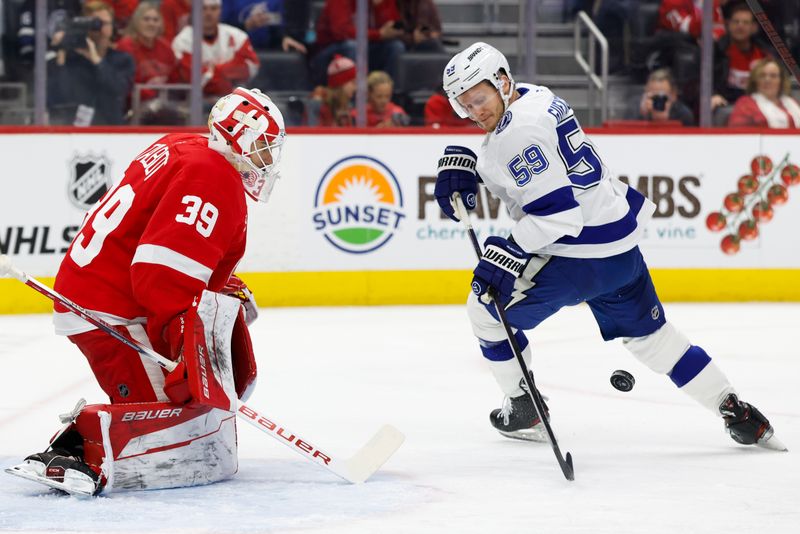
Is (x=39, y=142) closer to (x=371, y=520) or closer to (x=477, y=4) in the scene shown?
(x=477, y=4)

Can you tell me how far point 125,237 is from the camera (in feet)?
10.1

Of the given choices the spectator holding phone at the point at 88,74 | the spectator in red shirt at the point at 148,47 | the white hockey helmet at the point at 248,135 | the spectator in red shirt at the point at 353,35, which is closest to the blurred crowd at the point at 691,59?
the spectator in red shirt at the point at 353,35

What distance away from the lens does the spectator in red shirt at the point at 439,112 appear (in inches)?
281

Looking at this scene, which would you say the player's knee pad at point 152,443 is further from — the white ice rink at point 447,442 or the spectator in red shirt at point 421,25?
the spectator in red shirt at point 421,25

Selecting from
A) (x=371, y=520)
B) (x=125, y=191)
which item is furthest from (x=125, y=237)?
(x=371, y=520)

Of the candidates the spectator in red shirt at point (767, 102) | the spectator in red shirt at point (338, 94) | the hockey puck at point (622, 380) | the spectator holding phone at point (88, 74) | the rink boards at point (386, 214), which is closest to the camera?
the hockey puck at point (622, 380)

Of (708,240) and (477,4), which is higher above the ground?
(477,4)

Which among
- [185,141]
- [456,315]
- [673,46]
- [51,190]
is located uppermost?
[185,141]

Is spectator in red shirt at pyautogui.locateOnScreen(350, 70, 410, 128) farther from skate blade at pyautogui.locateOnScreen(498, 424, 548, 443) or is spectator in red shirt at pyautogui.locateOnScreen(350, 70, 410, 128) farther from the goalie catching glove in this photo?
the goalie catching glove

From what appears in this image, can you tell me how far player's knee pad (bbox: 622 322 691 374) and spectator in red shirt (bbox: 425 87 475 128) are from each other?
361 centimetres

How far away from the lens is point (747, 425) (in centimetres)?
359

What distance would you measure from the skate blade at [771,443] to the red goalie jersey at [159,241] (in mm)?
1473

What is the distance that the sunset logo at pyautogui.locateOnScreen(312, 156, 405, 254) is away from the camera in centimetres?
680

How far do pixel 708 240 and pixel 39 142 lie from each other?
340 centimetres
